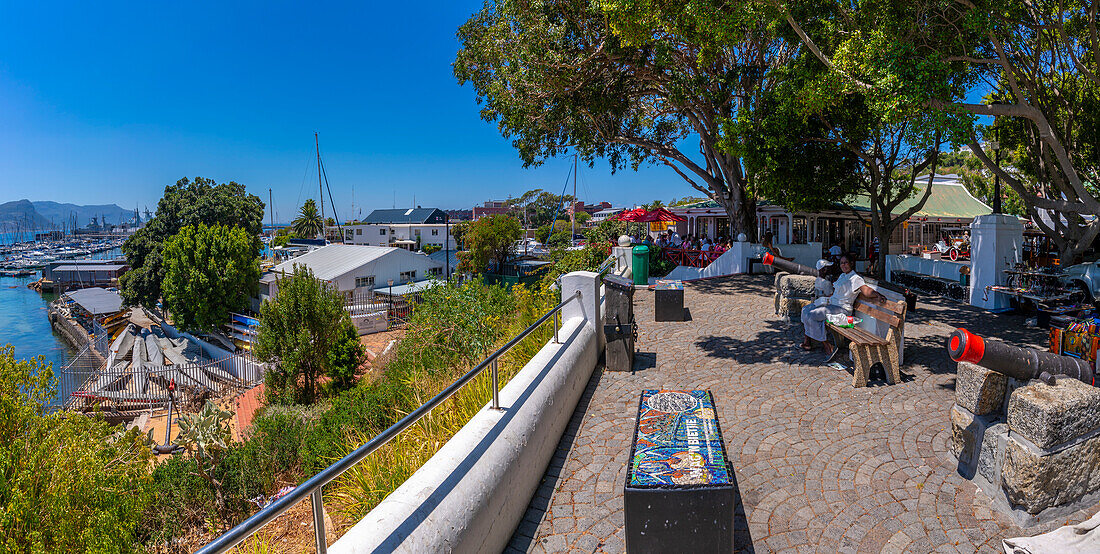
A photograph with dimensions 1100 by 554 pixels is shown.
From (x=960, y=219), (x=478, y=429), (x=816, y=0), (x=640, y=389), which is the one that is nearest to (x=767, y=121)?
(x=816, y=0)

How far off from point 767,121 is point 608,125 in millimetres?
5585

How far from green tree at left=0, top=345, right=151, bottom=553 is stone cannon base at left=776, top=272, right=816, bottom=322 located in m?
9.80

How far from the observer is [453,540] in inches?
113

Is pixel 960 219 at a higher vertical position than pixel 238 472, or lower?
higher

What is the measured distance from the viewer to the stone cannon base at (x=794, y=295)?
10000mm

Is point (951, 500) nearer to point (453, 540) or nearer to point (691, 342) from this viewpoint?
point (453, 540)

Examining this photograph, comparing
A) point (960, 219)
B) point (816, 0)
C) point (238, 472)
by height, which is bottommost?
point (238, 472)

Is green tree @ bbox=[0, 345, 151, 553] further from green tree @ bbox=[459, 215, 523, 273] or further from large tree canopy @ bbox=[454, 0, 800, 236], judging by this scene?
green tree @ bbox=[459, 215, 523, 273]

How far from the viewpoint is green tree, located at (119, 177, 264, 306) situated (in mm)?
41406

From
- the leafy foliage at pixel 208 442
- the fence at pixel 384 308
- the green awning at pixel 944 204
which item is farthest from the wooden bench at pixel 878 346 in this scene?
the fence at pixel 384 308

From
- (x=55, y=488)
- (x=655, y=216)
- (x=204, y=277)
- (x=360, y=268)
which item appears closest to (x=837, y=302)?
(x=55, y=488)

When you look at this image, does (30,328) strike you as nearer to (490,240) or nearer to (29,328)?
(29,328)

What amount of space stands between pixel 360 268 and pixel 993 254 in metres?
35.5

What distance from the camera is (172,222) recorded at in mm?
46719
